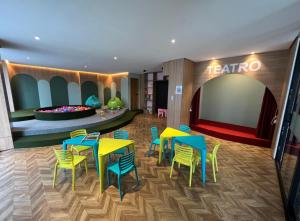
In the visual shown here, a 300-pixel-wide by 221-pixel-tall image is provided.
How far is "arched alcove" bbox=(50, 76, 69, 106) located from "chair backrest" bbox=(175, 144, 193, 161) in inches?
368

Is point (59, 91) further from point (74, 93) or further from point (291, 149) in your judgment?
point (291, 149)

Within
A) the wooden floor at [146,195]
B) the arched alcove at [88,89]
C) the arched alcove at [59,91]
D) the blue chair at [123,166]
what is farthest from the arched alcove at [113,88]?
the blue chair at [123,166]

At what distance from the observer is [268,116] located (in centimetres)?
450

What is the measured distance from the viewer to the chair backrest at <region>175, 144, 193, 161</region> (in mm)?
2605

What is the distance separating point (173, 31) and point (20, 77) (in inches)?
366

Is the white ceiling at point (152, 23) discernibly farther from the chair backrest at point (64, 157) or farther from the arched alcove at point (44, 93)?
the arched alcove at point (44, 93)

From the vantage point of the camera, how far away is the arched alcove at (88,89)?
32.9ft

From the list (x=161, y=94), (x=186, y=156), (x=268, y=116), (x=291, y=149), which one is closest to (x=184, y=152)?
(x=186, y=156)

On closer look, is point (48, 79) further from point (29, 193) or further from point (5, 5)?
point (29, 193)

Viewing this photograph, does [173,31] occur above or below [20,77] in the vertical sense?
above

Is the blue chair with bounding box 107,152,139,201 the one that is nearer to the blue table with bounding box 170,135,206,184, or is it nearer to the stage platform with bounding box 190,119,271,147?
the blue table with bounding box 170,135,206,184

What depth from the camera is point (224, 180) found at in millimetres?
2785

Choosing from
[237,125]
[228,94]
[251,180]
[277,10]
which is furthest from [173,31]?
[237,125]

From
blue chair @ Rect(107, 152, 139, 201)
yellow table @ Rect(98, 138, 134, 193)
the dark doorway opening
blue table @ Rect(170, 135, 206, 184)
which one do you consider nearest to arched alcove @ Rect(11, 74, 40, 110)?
the dark doorway opening
